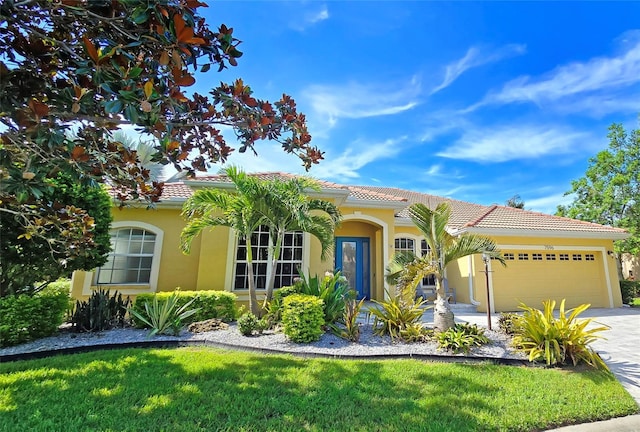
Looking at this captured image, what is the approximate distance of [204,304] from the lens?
813 cm

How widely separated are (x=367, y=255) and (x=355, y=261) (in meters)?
0.65

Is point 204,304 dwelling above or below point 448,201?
below

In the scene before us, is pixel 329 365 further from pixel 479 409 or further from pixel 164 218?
pixel 164 218

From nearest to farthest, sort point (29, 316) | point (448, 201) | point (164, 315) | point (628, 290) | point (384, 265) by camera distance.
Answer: point (29, 316) → point (164, 315) → point (384, 265) → point (628, 290) → point (448, 201)

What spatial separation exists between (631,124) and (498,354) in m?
25.3

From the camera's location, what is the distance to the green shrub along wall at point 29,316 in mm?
5855

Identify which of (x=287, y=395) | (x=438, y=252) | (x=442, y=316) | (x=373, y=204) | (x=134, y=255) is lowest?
(x=287, y=395)

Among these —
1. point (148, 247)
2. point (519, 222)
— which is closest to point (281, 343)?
point (148, 247)

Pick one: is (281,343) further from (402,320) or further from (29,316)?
(29,316)

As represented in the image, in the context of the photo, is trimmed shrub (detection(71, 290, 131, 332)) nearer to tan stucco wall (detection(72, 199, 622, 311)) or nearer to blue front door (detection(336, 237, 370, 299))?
tan stucco wall (detection(72, 199, 622, 311))

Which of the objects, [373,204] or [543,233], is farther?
[543,233]

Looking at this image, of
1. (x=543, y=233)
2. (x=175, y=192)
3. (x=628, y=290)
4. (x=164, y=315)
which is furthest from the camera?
(x=628, y=290)

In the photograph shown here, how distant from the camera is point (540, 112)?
11.4 meters

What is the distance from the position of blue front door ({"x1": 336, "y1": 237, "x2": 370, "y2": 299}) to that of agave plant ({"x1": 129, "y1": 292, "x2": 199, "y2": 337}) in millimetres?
7056
